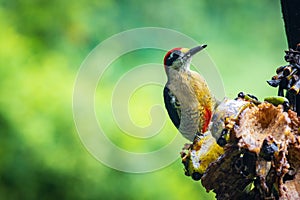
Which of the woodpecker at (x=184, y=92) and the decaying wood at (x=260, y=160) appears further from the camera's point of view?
the woodpecker at (x=184, y=92)

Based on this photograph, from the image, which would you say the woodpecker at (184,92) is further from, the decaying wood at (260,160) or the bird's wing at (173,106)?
the decaying wood at (260,160)

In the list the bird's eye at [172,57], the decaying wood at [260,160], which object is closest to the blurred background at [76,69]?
the bird's eye at [172,57]

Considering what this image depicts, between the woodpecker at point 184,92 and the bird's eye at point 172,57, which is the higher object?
the bird's eye at point 172,57

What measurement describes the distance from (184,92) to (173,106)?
3cm

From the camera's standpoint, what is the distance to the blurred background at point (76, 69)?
1.89m

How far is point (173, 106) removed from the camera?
Result: 39.3 inches

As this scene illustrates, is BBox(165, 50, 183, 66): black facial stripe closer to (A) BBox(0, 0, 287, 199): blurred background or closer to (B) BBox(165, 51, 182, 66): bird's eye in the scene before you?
(B) BBox(165, 51, 182, 66): bird's eye

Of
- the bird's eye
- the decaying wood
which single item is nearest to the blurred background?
the bird's eye

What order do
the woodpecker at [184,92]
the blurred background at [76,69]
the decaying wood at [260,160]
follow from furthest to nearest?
the blurred background at [76,69] < the woodpecker at [184,92] < the decaying wood at [260,160]

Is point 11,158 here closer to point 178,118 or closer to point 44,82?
point 44,82

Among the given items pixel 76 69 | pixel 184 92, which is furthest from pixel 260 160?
pixel 76 69

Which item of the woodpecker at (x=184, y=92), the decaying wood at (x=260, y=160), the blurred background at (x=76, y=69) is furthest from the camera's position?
the blurred background at (x=76, y=69)

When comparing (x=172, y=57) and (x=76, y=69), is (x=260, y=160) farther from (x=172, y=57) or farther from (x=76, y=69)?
(x=76, y=69)

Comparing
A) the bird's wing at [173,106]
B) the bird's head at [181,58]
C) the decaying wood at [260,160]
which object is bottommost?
the decaying wood at [260,160]
